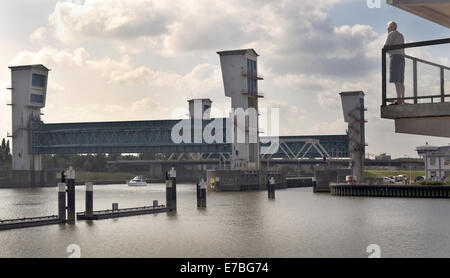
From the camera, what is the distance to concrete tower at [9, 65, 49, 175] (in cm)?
13350

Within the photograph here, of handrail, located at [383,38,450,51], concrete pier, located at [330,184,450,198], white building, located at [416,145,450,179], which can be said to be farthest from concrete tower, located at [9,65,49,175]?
handrail, located at [383,38,450,51]

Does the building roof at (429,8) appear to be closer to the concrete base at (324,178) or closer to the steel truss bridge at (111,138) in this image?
the concrete base at (324,178)

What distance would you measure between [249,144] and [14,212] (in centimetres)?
6073

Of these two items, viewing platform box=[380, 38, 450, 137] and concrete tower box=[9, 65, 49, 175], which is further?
concrete tower box=[9, 65, 49, 175]

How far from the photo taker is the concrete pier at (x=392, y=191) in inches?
3509

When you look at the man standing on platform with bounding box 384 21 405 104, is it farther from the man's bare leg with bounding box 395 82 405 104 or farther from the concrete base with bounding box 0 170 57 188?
the concrete base with bounding box 0 170 57 188

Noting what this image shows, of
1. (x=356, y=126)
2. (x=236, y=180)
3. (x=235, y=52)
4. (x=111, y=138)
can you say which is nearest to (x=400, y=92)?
(x=236, y=180)

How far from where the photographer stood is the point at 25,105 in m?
135

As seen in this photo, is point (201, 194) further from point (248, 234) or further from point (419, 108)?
point (419, 108)

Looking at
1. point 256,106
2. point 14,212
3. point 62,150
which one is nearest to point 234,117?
point 256,106

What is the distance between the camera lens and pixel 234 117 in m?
119

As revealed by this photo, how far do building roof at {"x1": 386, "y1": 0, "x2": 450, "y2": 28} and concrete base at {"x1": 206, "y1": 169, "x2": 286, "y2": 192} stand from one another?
102162 millimetres

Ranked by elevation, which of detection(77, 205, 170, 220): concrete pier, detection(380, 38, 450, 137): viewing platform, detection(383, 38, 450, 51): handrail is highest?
detection(383, 38, 450, 51): handrail
